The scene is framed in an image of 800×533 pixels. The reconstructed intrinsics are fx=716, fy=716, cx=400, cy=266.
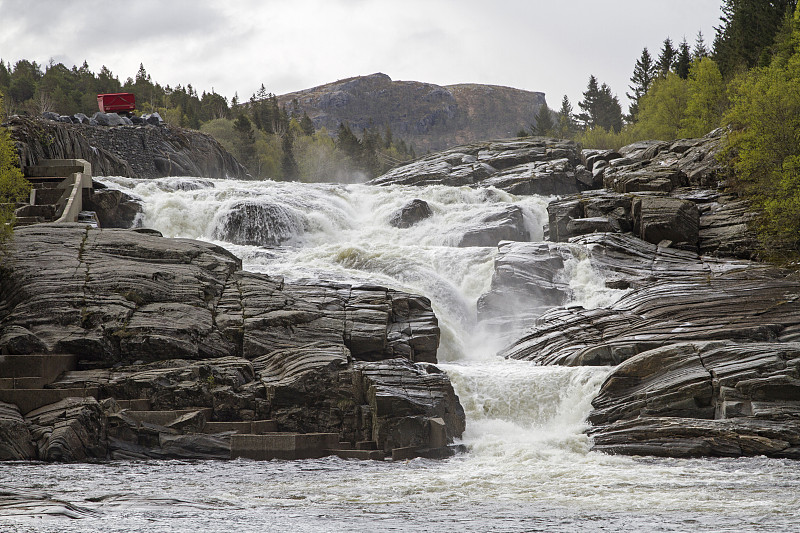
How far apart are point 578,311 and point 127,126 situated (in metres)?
45.7

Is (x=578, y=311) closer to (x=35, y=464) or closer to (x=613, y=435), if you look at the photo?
(x=613, y=435)

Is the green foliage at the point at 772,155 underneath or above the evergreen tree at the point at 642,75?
underneath

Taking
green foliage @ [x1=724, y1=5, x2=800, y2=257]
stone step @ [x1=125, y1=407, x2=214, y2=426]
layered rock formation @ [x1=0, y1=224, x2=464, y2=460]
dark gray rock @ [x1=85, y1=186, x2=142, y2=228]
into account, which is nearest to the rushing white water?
layered rock formation @ [x1=0, y1=224, x2=464, y2=460]

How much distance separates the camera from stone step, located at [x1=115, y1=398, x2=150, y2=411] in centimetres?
1762

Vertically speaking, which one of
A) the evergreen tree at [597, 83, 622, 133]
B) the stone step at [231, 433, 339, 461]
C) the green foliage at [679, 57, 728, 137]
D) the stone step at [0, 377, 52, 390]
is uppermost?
the evergreen tree at [597, 83, 622, 133]

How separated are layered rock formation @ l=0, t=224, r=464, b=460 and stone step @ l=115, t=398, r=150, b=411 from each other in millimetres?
296

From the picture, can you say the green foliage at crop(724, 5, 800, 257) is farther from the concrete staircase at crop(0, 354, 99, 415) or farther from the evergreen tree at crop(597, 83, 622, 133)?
the evergreen tree at crop(597, 83, 622, 133)

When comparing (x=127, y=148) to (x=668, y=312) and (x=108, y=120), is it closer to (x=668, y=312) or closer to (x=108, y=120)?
(x=108, y=120)

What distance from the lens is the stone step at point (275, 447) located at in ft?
55.8

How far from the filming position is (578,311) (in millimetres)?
25688

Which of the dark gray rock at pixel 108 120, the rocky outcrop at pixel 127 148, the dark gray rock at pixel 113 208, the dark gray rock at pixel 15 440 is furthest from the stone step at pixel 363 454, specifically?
the dark gray rock at pixel 108 120

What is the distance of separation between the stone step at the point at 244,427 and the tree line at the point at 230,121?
77237 millimetres

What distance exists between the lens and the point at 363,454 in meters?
17.4

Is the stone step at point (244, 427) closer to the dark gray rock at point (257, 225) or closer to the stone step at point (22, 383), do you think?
the stone step at point (22, 383)
